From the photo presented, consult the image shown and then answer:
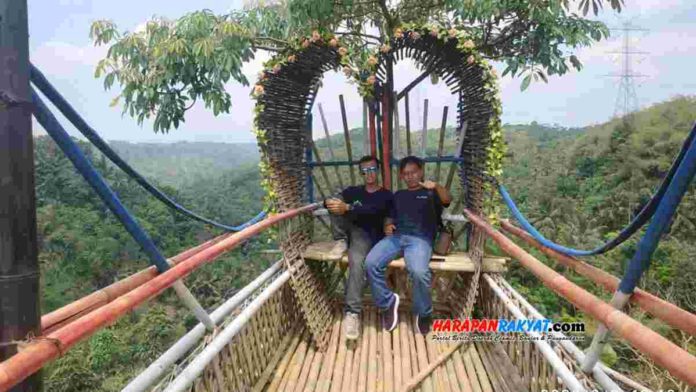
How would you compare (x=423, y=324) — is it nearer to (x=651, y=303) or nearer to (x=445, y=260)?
(x=445, y=260)

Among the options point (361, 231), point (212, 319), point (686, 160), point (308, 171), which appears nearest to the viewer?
point (686, 160)

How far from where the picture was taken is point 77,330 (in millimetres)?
996

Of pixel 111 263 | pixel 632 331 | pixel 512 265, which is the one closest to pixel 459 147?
pixel 632 331

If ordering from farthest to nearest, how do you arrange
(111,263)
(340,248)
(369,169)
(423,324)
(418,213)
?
(111,263)
(340,248)
(369,169)
(418,213)
(423,324)

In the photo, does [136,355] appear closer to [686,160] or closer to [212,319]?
[212,319]

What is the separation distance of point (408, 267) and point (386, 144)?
1.08 metres

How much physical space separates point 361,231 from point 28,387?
2658 millimetres

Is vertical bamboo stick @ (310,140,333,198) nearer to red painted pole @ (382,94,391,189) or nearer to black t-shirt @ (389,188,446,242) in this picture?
red painted pole @ (382,94,391,189)

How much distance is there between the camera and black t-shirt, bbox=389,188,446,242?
3.33m

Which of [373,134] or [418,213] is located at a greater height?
[373,134]

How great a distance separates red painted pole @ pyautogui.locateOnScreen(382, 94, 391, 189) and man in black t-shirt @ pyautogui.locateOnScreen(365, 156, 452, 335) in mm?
194

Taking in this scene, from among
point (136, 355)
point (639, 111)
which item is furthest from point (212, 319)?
point (639, 111)

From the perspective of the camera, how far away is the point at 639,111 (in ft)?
75.2

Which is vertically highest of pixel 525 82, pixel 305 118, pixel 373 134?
pixel 525 82
